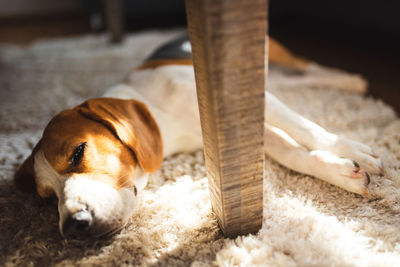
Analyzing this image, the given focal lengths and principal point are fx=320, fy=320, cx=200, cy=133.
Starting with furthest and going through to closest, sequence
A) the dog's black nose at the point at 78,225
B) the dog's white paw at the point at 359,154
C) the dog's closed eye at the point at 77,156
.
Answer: the dog's white paw at the point at 359,154 < the dog's closed eye at the point at 77,156 < the dog's black nose at the point at 78,225

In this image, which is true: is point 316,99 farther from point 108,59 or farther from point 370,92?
point 108,59

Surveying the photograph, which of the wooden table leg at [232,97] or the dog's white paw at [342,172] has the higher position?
the wooden table leg at [232,97]

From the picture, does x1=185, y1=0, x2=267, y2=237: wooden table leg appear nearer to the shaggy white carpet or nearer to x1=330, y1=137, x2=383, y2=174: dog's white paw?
the shaggy white carpet

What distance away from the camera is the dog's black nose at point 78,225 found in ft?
2.68

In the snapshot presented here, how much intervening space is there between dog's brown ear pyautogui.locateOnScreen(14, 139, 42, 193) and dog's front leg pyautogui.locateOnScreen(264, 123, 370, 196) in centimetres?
86

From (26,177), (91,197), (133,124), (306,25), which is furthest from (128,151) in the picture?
(306,25)

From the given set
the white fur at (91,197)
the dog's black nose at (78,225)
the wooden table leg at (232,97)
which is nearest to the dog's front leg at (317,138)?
the wooden table leg at (232,97)

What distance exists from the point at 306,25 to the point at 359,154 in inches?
112

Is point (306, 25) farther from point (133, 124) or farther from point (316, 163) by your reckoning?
point (133, 124)

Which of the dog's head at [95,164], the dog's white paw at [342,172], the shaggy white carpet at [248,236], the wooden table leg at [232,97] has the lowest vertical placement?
the shaggy white carpet at [248,236]

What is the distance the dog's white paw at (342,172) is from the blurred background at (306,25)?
29.2 inches

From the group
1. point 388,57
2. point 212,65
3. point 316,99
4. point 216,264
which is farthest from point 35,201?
point 388,57

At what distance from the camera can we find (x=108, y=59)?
275 cm

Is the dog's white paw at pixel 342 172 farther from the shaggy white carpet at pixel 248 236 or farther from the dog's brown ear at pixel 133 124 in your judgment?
the dog's brown ear at pixel 133 124
